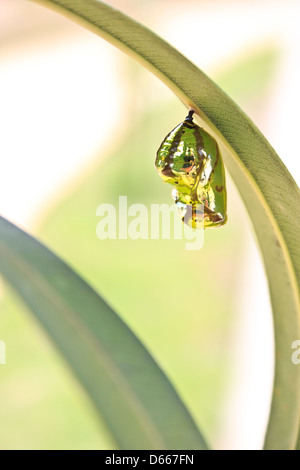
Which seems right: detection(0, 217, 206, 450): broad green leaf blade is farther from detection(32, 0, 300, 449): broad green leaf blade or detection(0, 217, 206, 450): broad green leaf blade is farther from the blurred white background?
the blurred white background

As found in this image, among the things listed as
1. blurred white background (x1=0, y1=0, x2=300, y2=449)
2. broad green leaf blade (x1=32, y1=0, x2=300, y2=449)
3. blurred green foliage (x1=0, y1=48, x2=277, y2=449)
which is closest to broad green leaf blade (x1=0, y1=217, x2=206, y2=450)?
broad green leaf blade (x1=32, y1=0, x2=300, y2=449)

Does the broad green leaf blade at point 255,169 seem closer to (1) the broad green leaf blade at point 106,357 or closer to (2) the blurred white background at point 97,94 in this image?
(1) the broad green leaf blade at point 106,357

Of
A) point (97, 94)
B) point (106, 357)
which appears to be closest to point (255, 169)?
point (106, 357)

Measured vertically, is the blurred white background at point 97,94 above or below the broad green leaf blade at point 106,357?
above

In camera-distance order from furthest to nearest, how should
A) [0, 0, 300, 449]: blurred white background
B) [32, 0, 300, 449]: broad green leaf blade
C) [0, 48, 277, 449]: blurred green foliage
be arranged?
[0, 0, 300, 449]: blurred white background → [0, 48, 277, 449]: blurred green foliage → [32, 0, 300, 449]: broad green leaf blade

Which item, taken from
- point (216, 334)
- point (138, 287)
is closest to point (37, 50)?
point (138, 287)

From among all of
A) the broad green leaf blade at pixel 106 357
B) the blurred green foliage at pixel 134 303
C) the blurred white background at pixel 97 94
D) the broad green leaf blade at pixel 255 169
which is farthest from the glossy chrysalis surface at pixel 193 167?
the blurred white background at pixel 97 94

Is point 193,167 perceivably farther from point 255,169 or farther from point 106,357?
point 106,357
